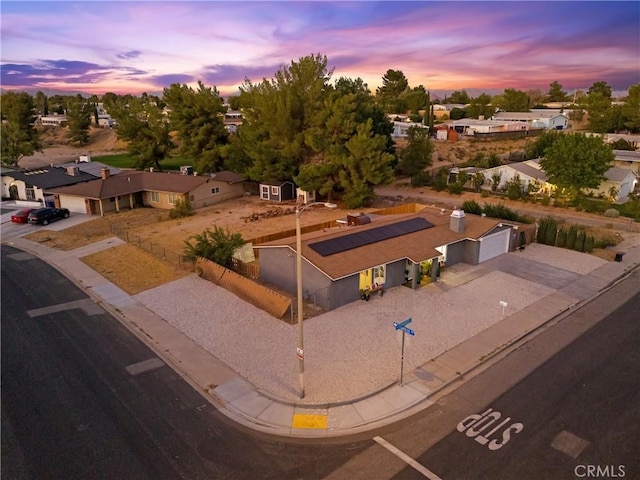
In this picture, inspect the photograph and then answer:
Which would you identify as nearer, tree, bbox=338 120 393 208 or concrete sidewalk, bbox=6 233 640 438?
concrete sidewalk, bbox=6 233 640 438

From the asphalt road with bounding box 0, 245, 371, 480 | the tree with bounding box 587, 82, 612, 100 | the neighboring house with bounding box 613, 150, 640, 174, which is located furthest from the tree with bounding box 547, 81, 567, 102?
the asphalt road with bounding box 0, 245, 371, 480

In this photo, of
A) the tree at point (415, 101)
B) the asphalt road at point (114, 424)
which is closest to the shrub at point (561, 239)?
the asphalt road at point (114, 424)

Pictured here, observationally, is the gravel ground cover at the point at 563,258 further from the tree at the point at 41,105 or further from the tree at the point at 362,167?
the tree at the point at 41,105

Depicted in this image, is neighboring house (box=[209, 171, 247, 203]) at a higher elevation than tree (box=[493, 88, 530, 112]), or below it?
below

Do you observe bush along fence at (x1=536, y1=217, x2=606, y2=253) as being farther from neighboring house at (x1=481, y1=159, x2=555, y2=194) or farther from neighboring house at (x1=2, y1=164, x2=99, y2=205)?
neighboring house at (x1=2, y1=164, x2=99, y2=205)

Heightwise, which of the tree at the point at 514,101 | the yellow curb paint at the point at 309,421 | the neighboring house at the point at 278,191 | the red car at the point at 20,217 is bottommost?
the yellow curb paint at the point at 309,421

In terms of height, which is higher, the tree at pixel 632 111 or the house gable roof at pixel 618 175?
the tree at pixel 632 111

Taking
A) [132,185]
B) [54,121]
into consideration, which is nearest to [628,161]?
[132,185]

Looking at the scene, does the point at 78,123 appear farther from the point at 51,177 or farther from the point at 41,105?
the point at 41,105
